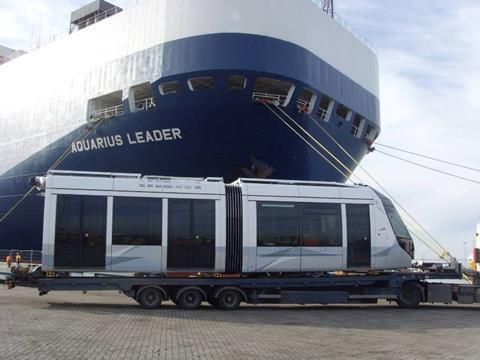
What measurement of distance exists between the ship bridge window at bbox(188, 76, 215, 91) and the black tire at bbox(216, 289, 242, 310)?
321 inches

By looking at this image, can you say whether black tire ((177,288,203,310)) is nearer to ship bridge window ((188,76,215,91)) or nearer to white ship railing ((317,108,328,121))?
ship bridge window ((188,76,215,91))

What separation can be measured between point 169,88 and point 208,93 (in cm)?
169

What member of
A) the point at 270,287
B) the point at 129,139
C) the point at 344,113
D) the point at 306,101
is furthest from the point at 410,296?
the point at 129,139

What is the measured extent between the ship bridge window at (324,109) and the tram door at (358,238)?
750 centimetres

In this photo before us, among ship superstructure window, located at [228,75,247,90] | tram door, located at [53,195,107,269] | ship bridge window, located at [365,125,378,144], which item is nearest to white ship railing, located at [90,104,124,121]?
ship superstructure window, located at [228,75,247,90]

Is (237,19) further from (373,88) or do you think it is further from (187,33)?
(373,88)

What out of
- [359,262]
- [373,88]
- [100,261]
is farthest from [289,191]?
[373,88]

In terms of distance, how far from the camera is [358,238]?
46.7 feet

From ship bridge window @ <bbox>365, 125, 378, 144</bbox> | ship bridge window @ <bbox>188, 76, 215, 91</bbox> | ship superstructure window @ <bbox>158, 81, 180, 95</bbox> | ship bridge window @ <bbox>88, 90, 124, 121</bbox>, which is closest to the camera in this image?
ship bridge window @ <bbox>188, 76, 215, 91</bbox>

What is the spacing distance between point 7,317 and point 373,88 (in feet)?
61.1

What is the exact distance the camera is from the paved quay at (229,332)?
8000mm

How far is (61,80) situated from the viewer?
957 inches

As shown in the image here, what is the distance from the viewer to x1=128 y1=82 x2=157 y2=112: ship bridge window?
66.7 ft

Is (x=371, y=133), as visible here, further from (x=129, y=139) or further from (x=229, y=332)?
(x=229, y=332)
